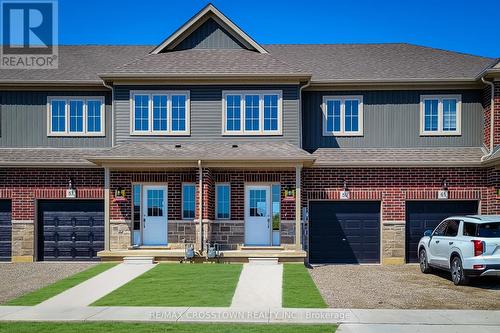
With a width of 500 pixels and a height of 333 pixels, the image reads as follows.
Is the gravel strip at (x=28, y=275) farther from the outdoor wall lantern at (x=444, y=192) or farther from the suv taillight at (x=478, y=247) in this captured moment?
the outdoor wall lantern at (x=444, y=192)

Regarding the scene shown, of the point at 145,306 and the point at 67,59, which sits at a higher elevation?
the point at 67,59

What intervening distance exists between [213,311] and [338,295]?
128 inches

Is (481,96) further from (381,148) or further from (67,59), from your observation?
(67,59)

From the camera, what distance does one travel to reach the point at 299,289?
43.5 feet

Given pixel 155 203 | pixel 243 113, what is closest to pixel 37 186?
pixel 155 203

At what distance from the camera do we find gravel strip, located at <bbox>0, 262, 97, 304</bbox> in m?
13.5

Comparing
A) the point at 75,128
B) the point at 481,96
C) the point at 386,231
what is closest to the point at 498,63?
the point at 481,96

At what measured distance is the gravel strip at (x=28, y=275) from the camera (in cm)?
1352

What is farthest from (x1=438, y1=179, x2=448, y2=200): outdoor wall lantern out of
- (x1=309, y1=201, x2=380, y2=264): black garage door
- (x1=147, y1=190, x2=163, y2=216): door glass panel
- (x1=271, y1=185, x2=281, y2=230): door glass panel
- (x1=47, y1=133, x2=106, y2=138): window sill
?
(x1=47, y1=133, x2=106, y2=138): window sill

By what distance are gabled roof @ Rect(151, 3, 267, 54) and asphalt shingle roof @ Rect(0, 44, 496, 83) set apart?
29cm

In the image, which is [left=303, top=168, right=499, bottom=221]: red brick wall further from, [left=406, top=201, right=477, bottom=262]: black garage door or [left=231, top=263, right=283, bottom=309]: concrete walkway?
[left=231, top=263, right=283, bottom=309]: concrete walkway

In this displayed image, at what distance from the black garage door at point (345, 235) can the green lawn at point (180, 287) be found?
12.3 ft

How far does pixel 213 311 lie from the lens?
432 inches

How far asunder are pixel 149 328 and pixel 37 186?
11284 mm
